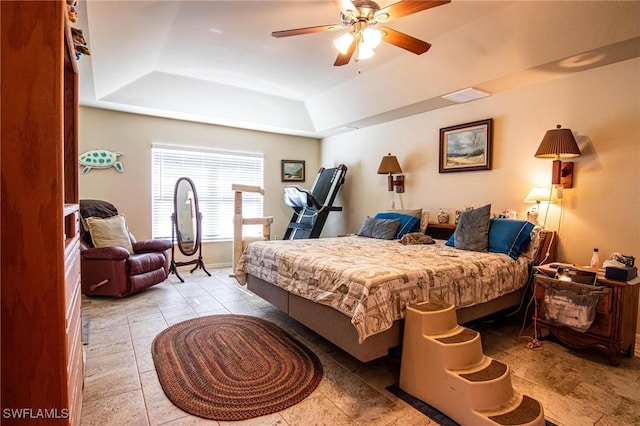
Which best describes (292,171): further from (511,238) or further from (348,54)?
(511,238)

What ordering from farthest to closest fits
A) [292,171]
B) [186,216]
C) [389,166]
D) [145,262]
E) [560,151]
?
[292,171] < [186,216] < [389,166] < [145,262] < [560,151]

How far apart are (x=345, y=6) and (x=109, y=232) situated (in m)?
3.89

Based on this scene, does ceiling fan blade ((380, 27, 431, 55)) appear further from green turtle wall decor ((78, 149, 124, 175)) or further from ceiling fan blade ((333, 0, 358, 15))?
green turtle wall decor ((78, 149, 124, 175))

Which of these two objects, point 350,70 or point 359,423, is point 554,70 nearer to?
point 350,70

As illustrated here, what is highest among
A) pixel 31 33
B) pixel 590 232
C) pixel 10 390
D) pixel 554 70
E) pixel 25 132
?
pixel 554 70

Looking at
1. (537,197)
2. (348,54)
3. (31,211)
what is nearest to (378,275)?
(31,211)

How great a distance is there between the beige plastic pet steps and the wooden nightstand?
1.25 m

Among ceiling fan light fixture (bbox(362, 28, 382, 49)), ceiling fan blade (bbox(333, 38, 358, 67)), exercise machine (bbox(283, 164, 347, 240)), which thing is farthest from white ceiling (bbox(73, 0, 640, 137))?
exercise machine (bbox(283, 164, 347, 240))

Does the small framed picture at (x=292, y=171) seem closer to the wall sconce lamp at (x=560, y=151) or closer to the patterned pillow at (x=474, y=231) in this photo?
the patterned pillow at (x=474, y=231)

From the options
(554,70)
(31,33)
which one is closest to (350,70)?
(554,70)

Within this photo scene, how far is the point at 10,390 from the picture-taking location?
97 centimetres

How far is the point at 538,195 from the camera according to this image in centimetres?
331

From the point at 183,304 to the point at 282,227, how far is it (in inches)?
117

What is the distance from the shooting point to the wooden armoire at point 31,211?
0.95 metres
